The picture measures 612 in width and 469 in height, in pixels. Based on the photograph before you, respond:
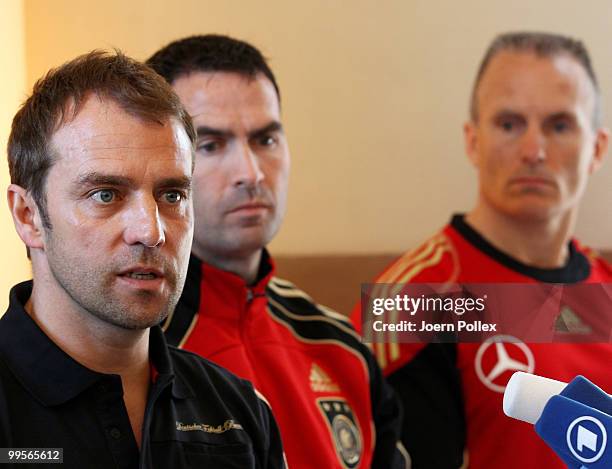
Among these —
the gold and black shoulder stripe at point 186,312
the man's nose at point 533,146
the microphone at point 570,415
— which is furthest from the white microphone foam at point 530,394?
the man's nose at point 533,146

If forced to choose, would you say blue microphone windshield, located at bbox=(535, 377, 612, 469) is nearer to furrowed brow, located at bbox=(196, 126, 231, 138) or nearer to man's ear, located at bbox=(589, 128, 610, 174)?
furrowed brow, located at bbox=(196, 126, 231, 138)

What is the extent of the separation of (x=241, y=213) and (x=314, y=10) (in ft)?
2.06

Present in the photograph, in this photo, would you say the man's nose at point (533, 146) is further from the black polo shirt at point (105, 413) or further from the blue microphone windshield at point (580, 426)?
the blue microphone windshield at point (580, 426)

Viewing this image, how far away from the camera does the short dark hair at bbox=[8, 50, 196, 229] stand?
794 mm

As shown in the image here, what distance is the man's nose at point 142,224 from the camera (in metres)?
0.77

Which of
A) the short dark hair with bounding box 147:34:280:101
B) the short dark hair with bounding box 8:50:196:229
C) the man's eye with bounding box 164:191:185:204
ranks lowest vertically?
the man's eye with bounding box 164:191:185:204

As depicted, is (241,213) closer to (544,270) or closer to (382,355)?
(382,355)

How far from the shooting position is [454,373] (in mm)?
1283

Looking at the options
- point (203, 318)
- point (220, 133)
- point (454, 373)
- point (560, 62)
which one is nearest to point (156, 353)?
point (203, 318)

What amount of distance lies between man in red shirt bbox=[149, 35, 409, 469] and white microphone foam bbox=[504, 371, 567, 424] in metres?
0.46

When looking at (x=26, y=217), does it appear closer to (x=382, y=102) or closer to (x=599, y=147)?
(x=382, y=102)

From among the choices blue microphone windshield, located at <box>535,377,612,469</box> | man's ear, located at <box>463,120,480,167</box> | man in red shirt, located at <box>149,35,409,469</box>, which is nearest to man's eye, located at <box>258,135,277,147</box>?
man in red shirt, located at <box>149,35,409,469</box>

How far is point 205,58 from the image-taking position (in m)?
Result: 1.21

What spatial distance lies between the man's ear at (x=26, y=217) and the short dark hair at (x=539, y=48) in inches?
40.3
